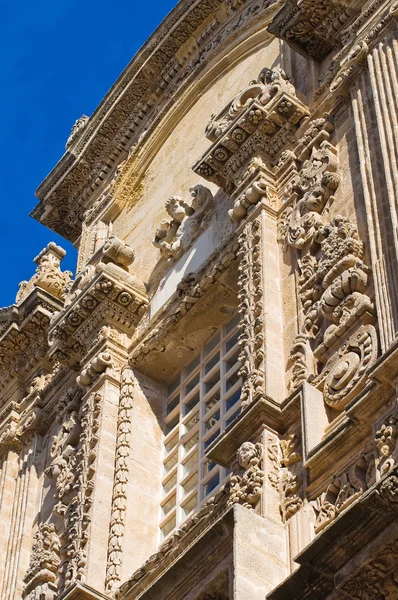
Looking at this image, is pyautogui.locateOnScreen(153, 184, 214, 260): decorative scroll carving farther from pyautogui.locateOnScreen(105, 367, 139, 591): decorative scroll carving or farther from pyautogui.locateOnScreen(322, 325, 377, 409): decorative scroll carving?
pyautogui.locateOnScreen(322, 325, 377, 409): decorative scroll carving

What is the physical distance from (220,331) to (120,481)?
203cm

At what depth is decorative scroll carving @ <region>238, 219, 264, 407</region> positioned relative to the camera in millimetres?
14336

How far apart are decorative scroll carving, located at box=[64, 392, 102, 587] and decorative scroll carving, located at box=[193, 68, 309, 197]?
2.86 meters

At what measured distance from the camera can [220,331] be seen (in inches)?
678

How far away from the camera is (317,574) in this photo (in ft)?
37.4

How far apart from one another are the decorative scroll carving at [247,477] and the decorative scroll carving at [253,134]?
385 cm

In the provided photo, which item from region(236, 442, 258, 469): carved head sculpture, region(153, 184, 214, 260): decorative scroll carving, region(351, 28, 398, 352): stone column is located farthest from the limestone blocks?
region(236, 442, 258, 469): carved head sculpture

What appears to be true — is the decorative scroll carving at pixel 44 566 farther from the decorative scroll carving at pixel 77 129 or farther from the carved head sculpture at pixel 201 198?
the decorative scroll carving at pixel 77 129

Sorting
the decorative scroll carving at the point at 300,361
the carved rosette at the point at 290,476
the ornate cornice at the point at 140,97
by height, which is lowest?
the carved rosette at the point at 290,476

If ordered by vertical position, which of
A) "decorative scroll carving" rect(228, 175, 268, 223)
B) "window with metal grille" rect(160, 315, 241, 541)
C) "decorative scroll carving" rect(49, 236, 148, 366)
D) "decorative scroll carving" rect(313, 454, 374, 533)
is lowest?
"decorative scroll carving" rect(313, 454, 374, 533)

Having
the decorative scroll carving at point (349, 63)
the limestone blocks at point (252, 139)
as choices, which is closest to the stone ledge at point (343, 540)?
the limestone blocks at point (252, 139)

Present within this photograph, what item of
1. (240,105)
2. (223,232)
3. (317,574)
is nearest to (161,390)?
(223,232)

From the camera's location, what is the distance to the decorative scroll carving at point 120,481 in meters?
15.6

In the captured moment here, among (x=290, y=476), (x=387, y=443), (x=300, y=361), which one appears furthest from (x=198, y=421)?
(x=387, y=443)
